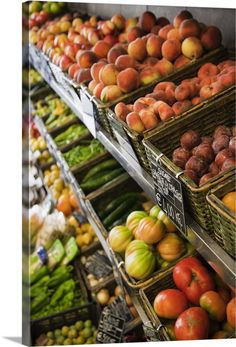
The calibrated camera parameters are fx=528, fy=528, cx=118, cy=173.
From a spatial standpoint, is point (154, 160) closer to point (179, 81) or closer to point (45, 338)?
point (179, 81)

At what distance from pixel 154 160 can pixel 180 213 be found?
209 mm

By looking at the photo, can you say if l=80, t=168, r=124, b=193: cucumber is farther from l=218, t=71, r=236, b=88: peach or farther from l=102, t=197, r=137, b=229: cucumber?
l=218, t=71, r=236, b=88: peach

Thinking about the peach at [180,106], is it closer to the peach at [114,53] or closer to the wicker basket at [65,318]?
the peach at [114,53]

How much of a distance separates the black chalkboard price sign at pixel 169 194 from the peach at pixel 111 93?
2.03ft

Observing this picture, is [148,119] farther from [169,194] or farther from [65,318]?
[65,318]

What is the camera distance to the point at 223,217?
52.0 inches

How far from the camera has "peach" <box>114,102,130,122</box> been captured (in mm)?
2033

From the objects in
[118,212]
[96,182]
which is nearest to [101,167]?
[96,182]

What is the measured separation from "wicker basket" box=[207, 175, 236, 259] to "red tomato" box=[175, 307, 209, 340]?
42 cm

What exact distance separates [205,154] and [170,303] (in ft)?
1.79

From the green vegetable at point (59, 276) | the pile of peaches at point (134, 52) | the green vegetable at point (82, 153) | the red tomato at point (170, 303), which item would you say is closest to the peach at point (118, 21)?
the pile of peaches at point (134, 52)

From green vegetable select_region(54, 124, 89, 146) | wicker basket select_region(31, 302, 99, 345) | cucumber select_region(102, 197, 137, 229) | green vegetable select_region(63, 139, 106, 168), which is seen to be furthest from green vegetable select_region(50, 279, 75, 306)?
green vegetable select_region(54, 124, 89, 146)

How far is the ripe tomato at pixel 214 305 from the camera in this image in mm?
1805
